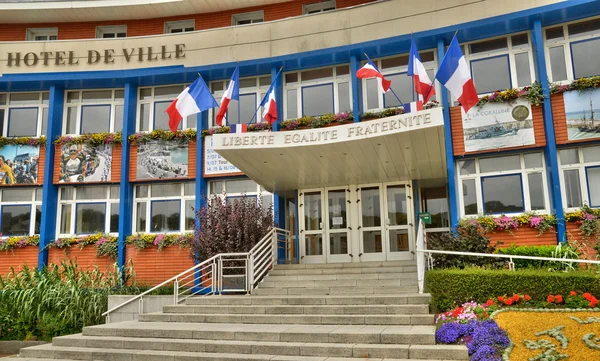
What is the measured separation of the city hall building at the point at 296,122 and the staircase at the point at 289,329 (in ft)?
9.51

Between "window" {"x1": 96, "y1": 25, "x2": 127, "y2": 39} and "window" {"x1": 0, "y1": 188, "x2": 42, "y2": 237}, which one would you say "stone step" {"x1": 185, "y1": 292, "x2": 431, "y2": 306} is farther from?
"window" {"x1": 96, "y1": 25, "x2": 127, "y2": 39}

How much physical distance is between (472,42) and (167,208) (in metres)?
9.97

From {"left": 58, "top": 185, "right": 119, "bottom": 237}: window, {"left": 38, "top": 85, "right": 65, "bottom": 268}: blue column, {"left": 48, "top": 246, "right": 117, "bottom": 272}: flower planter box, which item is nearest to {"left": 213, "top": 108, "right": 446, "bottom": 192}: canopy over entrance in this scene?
{"left": 58, "top": 185, "right": 119, "bottom": 237}: window

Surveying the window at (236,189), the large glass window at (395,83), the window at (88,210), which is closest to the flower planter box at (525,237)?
the large glass window at (395,83)

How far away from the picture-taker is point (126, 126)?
15.9m

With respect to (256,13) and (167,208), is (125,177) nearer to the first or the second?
(167,208)

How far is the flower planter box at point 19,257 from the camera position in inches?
611

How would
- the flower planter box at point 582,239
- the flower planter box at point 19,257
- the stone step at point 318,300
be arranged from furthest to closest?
the flower planter box at point 19,257
the flower planter box at point 582,239
the stone step at point 318,300

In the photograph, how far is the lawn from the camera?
20.2ft

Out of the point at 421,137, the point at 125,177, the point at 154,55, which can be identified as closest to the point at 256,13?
the point at 154,55

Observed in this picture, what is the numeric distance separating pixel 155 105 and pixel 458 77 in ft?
32.8

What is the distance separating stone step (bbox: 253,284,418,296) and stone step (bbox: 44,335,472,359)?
9.35 feet

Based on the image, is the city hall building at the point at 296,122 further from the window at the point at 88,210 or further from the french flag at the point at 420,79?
the french flag at the point at 420,79

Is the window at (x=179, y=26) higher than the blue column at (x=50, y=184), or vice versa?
the window at (x=179, y=26)
